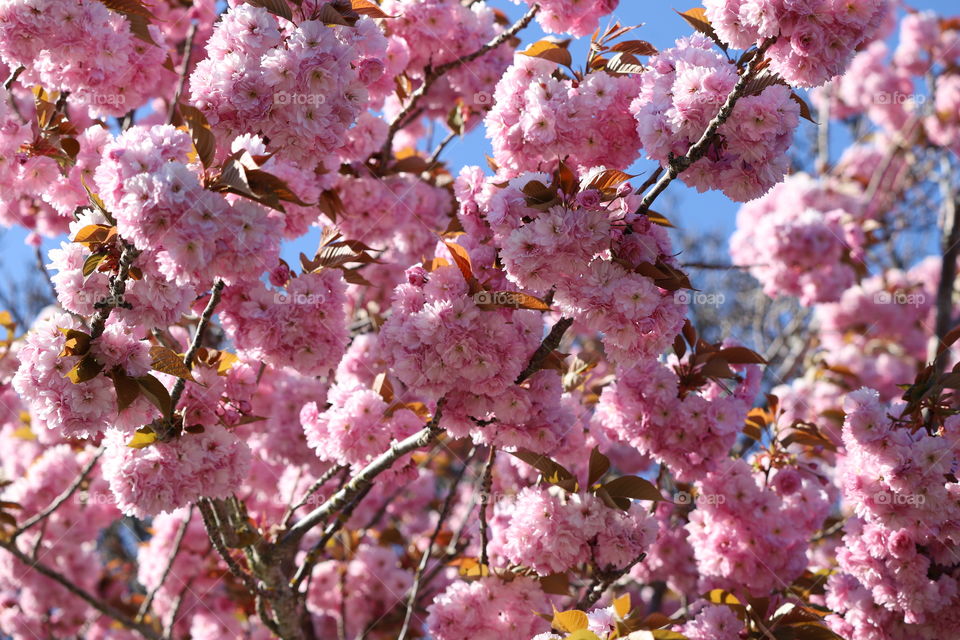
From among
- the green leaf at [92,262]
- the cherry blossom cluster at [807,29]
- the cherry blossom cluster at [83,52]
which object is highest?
the cherry blossom cluster at [83,52]

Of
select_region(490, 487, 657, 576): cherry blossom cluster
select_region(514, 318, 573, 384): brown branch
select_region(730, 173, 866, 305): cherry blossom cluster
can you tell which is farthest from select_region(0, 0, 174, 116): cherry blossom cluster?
select_region(730, 173, 866, 305): cherry blossom cluster

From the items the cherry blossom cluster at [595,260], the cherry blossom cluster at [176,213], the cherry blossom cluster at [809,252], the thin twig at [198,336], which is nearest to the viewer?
the cherry blossom cluster at [176,213]

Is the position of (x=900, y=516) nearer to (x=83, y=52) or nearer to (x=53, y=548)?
(x=83, y=52)

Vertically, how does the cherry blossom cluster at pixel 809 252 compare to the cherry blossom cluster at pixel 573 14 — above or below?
above

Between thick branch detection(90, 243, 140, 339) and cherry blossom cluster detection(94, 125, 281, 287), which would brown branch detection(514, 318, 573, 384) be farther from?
thick branch detection(90, 243, 140, 339)

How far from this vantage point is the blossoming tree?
205 cm

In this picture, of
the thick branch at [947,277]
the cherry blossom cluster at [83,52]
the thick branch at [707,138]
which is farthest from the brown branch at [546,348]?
the thick branch at [947,277]

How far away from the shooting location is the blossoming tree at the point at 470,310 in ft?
6.72

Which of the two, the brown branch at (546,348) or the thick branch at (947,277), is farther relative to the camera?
the thick branch at (947,277)

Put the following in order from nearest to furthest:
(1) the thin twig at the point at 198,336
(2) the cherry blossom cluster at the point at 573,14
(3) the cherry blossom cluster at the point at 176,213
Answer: (3) the cherry blossom cluster at the point at 176,213, (1) the thin twig at the point at 198,336, (2) the cherry blossom cluster at the point at 573,14

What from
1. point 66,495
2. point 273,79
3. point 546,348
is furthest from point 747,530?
point 66,495

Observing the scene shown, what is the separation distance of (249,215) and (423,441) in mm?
914

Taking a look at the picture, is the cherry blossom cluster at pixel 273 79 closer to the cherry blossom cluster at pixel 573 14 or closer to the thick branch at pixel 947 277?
the cherry blossom cluster at pixel 573 14

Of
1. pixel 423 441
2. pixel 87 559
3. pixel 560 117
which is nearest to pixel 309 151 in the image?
pixel 560 117
